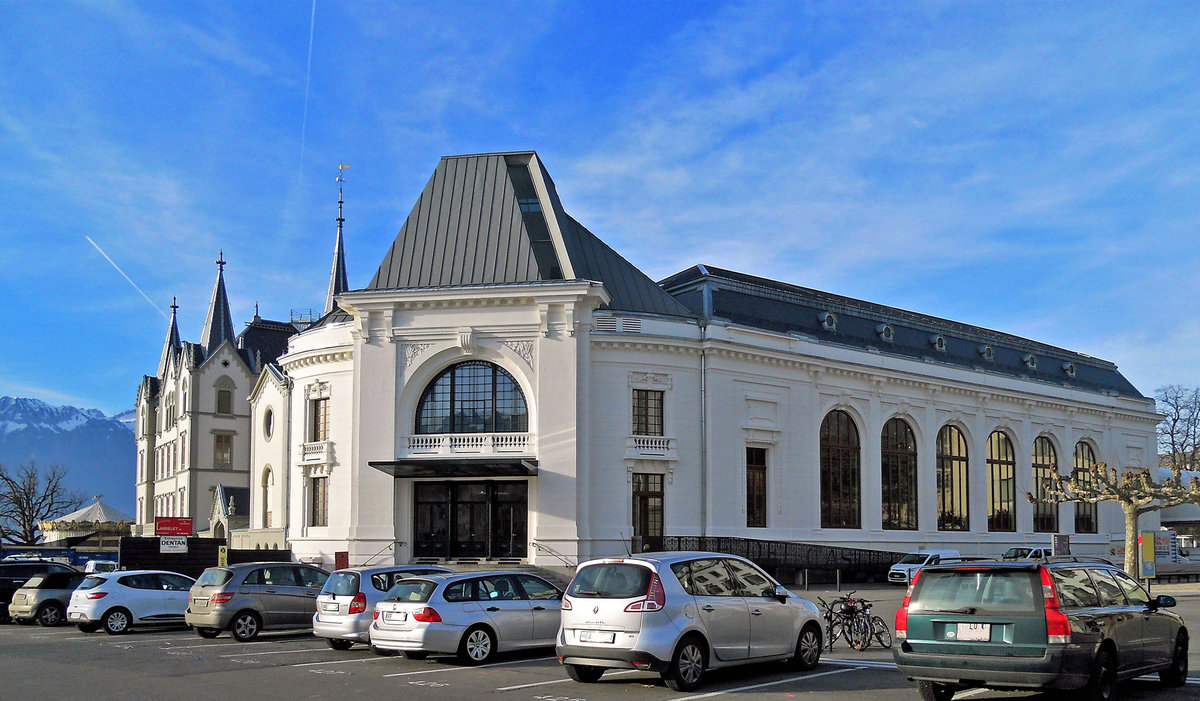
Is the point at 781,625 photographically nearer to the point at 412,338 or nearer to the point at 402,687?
the point at 402,687

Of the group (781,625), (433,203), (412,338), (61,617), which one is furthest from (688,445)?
(781,625)

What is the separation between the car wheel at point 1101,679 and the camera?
12.1m

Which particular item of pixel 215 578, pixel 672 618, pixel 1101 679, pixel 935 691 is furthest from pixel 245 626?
pixel 1101 679

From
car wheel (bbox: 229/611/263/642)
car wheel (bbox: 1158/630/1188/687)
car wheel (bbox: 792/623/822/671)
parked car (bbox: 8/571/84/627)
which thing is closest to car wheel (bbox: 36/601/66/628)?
parked car (bbox: 8/571/84/627)

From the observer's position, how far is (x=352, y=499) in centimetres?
3938

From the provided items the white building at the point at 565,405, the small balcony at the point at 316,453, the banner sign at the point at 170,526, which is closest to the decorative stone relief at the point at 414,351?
the white building at the point at 565,405

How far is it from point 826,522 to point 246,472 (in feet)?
167

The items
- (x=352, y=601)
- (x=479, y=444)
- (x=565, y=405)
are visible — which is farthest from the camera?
(x=479, y=444)

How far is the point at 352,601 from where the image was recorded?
19.6 meters

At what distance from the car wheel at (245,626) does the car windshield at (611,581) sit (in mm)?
10148

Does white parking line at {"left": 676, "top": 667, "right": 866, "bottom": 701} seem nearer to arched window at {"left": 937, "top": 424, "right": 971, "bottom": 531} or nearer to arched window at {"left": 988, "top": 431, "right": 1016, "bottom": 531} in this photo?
arched window at {"left": 937, "top": 424, "right": 971, "bottom": 531}

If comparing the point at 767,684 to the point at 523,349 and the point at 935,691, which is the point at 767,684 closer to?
the point at 935,691

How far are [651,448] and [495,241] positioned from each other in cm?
958

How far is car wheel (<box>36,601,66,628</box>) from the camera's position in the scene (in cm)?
2748
